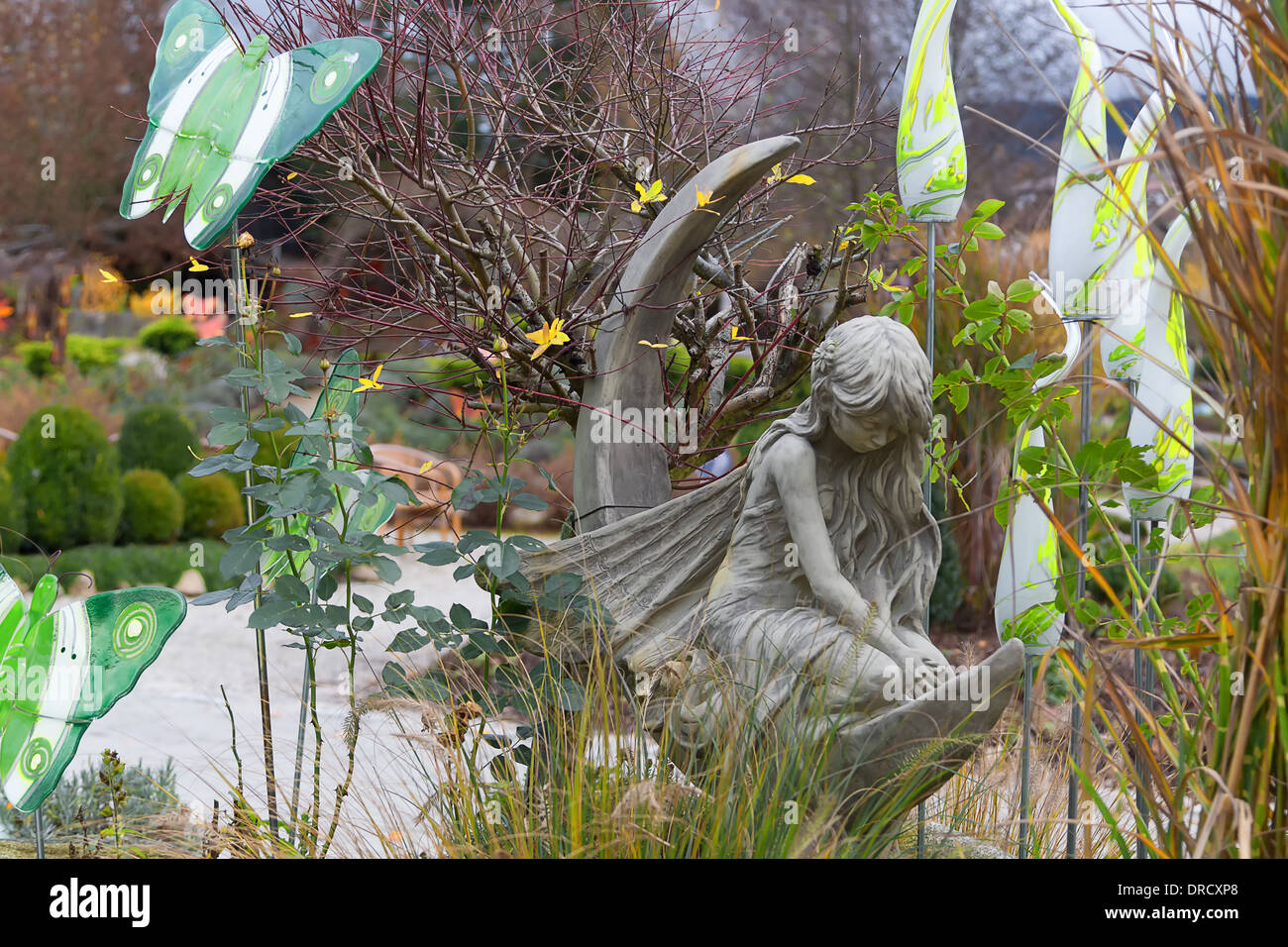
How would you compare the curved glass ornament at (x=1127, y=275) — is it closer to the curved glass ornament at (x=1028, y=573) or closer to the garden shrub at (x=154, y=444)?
the curved glass ornament at (x=1028, y=573)

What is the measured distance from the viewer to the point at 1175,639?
149cm

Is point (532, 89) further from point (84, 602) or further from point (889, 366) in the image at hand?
point (84, 602)

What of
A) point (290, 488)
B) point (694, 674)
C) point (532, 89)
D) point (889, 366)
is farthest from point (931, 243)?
point (290, 488)

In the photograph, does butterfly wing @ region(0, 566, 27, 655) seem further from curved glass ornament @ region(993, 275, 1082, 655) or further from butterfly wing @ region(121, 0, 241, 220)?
curved glass ornament @ region(993, 275, 1082, 655)

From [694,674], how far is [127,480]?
26.2 feet

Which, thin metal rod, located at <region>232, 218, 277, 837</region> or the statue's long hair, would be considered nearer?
the statue's long hair

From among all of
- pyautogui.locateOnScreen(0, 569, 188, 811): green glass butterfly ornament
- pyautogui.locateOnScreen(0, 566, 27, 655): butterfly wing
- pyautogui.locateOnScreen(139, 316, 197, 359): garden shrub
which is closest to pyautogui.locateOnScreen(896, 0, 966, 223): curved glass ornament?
pyautogui.locateOnScreen(0, 569, 188, 811): green glass butterfly ornament

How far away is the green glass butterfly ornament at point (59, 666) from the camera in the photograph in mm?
1957

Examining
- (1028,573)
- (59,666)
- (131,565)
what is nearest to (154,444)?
(131,565)

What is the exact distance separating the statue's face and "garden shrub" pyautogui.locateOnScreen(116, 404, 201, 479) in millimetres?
8440

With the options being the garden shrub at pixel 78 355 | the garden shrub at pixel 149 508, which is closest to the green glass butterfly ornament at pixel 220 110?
the garden shrub at pixel 149 508

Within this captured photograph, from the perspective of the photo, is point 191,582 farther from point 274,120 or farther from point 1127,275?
point 1127,275

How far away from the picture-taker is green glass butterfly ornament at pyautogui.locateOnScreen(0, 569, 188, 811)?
1957 millimetres

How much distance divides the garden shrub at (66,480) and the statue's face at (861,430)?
772 centimetres
